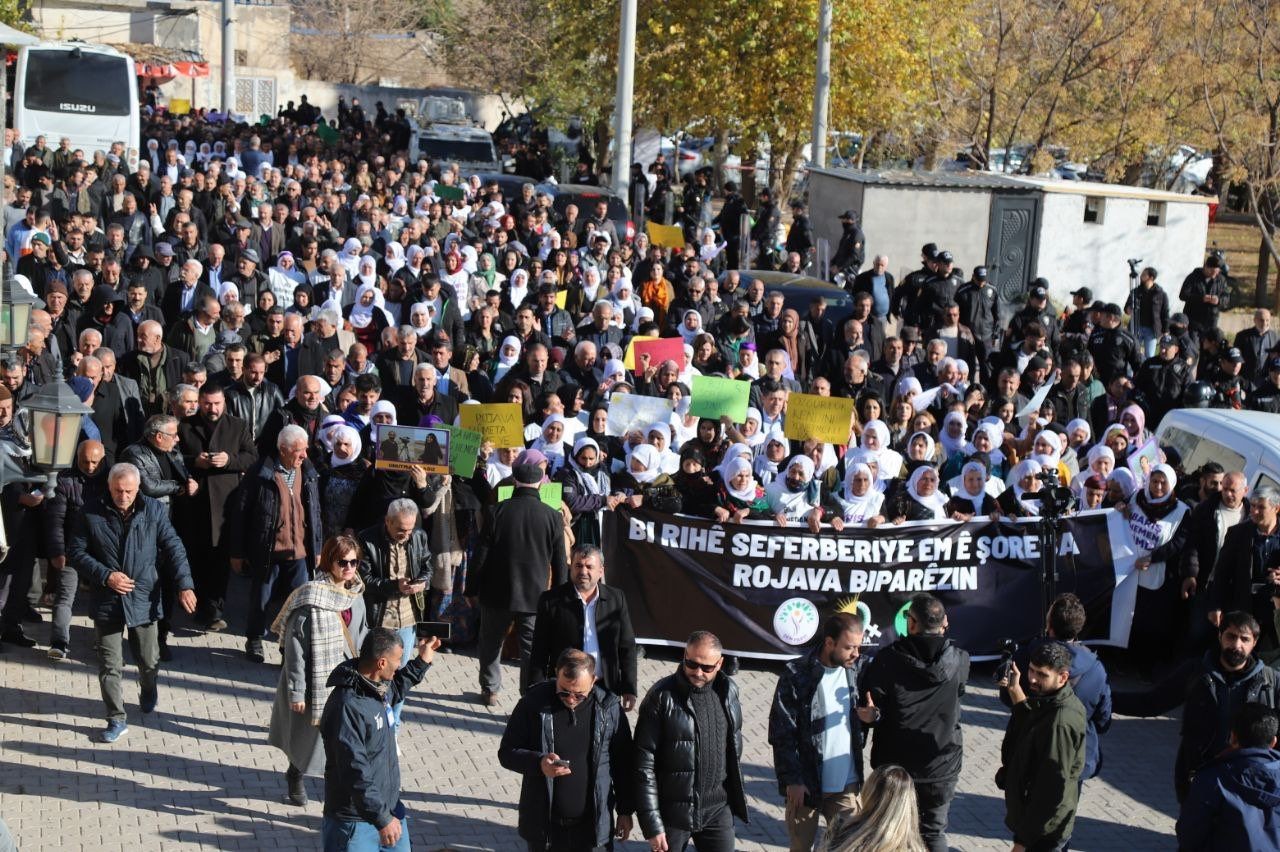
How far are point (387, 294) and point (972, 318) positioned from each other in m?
5.69

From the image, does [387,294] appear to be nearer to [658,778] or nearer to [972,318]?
[972,318]

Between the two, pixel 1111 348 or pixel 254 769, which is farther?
pixel 1111 348

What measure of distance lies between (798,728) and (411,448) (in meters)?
3.93

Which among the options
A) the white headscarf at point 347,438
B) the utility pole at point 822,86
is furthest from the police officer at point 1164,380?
the utility pole at point 822,86

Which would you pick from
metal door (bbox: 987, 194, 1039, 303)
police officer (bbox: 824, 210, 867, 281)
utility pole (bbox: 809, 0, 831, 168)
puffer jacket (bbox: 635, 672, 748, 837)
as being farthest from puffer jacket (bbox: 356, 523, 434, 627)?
utility pole (bbox: 809, 0, 831, 168)

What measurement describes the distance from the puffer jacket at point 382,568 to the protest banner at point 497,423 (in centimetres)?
164

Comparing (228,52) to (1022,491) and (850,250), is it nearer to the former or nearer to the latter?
(850,250)

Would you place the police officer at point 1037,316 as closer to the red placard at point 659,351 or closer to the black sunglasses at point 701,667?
the red placard at point 659,351

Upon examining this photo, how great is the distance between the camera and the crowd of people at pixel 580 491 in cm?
700

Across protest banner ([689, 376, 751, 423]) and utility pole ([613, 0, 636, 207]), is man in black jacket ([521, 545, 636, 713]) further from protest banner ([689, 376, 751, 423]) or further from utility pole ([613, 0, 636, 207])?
utility pole ([613, 0, 636, 207])

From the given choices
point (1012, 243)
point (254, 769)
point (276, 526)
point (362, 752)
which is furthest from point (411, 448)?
point (1012, 243)

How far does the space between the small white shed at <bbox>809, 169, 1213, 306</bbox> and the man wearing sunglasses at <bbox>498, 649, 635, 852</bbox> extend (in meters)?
17.8

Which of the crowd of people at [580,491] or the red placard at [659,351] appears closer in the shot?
the crowd of people at [580,491]

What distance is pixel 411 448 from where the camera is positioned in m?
10.4
